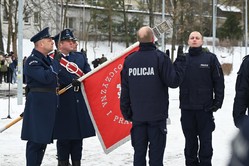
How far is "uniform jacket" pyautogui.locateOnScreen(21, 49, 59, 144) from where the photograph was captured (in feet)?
18.8

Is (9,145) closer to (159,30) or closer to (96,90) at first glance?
(96,90)

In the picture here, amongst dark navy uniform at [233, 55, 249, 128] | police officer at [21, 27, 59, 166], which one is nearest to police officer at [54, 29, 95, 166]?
police officer at [21, 27, 59, 166]

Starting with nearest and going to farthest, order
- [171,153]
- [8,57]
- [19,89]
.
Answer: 1. [171,153]
2. [19,89]
3. [8,57]

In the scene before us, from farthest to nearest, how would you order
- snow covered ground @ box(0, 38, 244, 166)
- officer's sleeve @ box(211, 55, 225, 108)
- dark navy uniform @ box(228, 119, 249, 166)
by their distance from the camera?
snow covered ground @ box(0, 38, 244, 166)
officer's sleeve @ box(211, 55, 225, 108)
dark navy uniform @ box(228, 119, 249, 166)

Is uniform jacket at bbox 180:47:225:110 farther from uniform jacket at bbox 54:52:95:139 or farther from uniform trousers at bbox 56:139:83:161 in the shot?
uniform trousers at bbox 56:139:83:161

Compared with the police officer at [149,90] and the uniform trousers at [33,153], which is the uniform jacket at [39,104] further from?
the police officer at [149,90]

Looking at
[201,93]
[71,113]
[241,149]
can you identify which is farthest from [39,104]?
[241,149]

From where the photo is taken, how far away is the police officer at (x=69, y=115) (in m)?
6.36

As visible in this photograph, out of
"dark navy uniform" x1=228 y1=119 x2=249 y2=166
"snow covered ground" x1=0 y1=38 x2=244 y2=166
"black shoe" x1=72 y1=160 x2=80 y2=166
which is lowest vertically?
"snow covered ground" x1=0 y1=38 x2=244 y2=166

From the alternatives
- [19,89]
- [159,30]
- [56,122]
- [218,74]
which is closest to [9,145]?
[56,122]

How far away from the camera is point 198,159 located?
659 centimetres

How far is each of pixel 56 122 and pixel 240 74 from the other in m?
2.54

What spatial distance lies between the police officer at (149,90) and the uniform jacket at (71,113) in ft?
4.28

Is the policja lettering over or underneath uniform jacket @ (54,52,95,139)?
over
